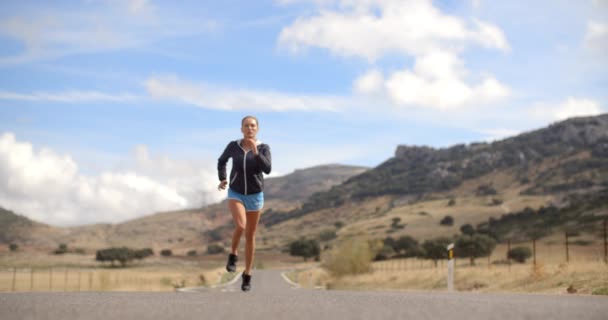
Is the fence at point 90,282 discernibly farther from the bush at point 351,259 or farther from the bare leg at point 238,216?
the bare leg at point 238,216

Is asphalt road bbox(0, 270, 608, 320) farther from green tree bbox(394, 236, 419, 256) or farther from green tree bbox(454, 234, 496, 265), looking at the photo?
green tree bbox(394, 236, 419, 256)

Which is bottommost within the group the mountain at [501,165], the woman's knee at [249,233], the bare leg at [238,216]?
the woman's knee at [249,233]

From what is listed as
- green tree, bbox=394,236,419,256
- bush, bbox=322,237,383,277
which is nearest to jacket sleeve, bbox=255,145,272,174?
bush, bbox=322,237,383,277

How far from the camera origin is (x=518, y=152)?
153 m

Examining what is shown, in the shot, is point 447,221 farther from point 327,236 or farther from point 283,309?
point 283,309

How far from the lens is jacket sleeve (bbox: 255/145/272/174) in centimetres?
880

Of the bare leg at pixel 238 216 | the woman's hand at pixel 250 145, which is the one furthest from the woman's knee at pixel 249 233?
the woman's hand at pixel 250 145

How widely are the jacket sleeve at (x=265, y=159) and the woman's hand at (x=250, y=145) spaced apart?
3.3 inches

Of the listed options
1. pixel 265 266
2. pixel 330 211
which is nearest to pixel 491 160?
pixel 330 211

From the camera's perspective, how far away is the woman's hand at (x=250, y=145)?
28.7 ft

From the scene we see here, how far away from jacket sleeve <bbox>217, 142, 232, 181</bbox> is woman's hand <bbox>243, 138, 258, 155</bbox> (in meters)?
0.25

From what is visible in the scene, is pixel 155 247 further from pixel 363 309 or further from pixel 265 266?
pixel 363 309

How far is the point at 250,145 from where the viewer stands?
29.5ft

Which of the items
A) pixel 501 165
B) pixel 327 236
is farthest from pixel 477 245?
pixel 501 165
